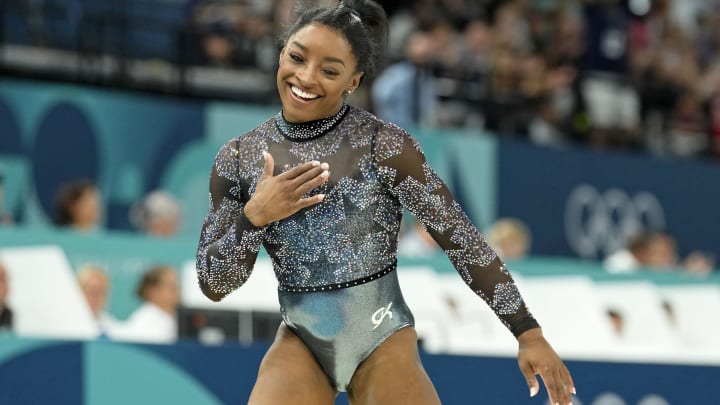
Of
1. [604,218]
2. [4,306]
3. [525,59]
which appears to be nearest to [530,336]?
[4,306]

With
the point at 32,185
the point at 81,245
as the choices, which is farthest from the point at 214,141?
the point at 81,245

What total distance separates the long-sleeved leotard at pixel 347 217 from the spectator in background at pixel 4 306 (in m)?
2.52

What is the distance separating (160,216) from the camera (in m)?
7.89

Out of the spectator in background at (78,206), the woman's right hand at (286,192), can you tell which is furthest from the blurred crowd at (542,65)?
the woman's right hand at (286,192)

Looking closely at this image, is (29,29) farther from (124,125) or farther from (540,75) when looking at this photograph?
(540,75)

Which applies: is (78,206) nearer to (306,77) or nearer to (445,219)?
(306,77)

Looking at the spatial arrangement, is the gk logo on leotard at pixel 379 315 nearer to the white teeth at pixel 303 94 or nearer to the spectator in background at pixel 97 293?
the white teeth at pixel 303 94

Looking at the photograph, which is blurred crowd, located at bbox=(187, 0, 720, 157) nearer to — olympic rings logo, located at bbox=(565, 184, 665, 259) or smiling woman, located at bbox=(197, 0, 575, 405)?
olympic rings logo, located at bbox=(565, 184, 665, 259)

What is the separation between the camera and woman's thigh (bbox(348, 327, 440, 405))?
363cm

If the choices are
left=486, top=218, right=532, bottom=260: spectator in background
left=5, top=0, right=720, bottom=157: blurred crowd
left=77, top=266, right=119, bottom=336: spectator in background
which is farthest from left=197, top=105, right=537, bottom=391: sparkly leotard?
left=5, top=0, right=720, bottom=157: blurred crowd

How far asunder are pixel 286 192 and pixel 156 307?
3.54 metres

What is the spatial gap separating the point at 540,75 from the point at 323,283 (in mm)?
8426

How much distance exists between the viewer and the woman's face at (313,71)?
12.2ft

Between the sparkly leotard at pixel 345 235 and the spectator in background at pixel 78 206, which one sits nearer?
the sparkly leotard at pixel 345 235
